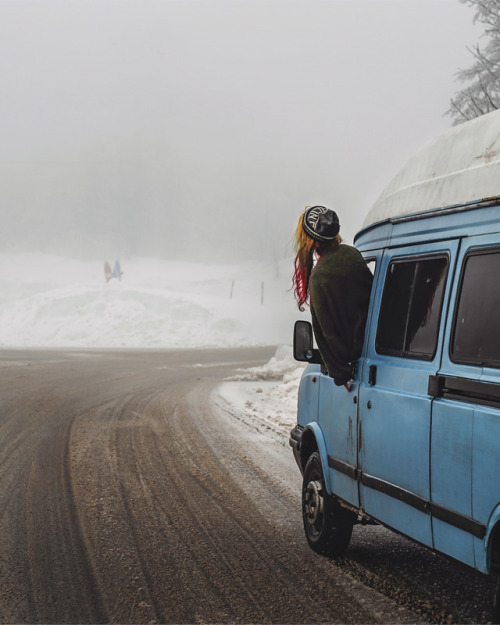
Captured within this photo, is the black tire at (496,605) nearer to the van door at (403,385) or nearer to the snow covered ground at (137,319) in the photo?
the van door at (403,385)

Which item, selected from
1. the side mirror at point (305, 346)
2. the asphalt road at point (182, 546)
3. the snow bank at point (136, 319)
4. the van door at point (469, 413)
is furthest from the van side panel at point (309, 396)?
the snow bank at point (136, 319)

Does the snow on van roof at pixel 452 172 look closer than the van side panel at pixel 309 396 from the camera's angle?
Yes

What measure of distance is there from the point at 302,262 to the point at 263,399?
1026 centimetres

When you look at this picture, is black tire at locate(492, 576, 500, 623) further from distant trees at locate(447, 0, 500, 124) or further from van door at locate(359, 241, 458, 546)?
distant trees at locate(447, 0, 500, 124)

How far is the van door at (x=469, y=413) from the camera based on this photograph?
10.3 feet

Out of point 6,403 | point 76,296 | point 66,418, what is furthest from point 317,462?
point 76,296

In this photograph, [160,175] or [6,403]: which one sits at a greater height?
[160,175]

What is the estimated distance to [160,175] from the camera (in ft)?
527

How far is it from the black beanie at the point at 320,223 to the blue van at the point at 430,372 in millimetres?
256

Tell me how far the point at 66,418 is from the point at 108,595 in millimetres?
7570

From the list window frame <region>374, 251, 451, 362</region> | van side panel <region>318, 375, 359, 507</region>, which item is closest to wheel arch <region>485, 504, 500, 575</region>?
window frame <region>374, 251, 451, 362</region>

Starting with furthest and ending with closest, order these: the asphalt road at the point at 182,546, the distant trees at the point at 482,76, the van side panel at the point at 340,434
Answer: the distant trees at the point at 482,76, the van side panel at the point at 340,434, the asphalt road at the point at 182,546

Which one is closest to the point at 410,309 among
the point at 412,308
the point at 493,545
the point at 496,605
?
the point at 412,308

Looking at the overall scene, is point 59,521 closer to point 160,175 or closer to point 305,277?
point 305,277
